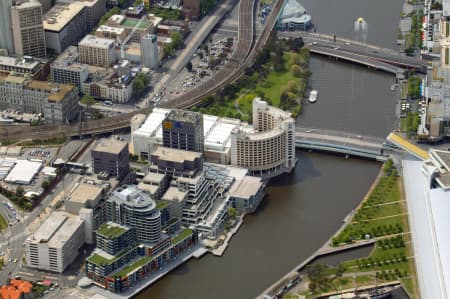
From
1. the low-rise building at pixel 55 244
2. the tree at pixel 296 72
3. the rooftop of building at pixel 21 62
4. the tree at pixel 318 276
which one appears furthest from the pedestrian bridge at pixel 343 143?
the rooftop of building at pixel 21 62

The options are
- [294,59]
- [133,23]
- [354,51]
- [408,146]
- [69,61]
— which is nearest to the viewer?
[408,146]

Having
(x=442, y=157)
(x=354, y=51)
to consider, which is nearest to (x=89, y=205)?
(x=442, y=157)

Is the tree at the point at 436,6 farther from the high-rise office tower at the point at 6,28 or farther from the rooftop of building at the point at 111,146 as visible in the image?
the rooftop of building at the point at 111,146

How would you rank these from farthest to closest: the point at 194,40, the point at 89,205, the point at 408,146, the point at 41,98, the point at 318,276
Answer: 1. the point at 194,40
2. the point at 41,98
3. the point at 408,146
4. the point at 89,205
5. the point at 318,276

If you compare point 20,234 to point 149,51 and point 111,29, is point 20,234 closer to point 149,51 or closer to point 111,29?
point 149,51

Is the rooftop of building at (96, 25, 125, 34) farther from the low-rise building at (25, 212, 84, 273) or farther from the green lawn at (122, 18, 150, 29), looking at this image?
the low-rise building at (25, 212, 84, 273)

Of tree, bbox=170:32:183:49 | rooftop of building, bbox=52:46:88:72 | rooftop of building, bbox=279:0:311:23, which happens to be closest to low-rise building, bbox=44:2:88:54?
rooftop of building, bbox=52:46:88:72

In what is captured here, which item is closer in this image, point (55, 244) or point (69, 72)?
point (55, 244)
